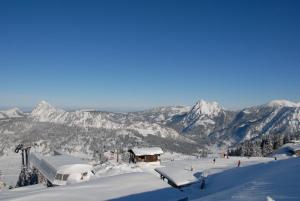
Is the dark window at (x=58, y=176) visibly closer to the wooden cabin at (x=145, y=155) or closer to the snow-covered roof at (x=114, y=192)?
the wooden cabin at (x=145, y=155)

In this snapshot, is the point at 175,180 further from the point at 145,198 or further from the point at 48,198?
the point at 48,198

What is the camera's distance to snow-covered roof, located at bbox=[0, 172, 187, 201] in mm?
20723

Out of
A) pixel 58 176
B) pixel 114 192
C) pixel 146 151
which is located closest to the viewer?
pixel 114 192

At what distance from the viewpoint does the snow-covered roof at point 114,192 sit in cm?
2072

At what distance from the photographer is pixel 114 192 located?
2241 centimetres

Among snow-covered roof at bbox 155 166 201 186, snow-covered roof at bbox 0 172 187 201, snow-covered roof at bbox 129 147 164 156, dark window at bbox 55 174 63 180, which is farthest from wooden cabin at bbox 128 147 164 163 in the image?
snow-covered roof at bbox 0 172 187 201

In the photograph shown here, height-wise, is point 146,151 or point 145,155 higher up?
point 146,151

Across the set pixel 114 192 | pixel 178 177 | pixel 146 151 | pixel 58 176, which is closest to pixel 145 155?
pixel 146 151

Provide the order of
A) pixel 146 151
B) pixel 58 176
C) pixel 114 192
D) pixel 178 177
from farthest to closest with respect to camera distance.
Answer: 1. pixel 146 151
2. pixel 58 176
3. pixel 178 177
4. pixel 114 192

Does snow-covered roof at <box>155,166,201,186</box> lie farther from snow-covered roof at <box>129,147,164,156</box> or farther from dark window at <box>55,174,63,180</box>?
snow-covered roof at <box>129,147,164,156</box>

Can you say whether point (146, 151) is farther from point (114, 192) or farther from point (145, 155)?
point (114, 192)

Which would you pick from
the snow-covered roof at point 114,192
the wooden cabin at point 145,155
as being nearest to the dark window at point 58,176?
the wooden cabin at point 145,155

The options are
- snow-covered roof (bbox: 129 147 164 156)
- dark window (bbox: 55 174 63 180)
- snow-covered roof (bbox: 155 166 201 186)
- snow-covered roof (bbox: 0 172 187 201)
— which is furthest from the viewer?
snow-covered roof (bbox: 129 147 164 156)

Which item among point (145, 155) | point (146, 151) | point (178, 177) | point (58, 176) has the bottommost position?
point (58, 176)
